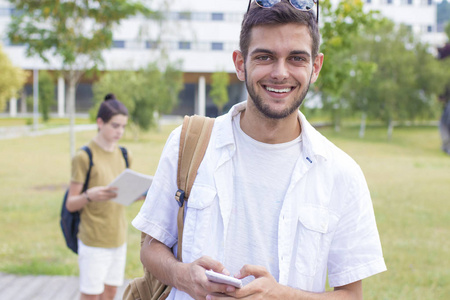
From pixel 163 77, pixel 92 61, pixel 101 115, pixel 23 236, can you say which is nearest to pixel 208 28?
pixel 163 77

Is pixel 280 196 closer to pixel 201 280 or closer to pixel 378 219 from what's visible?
pixel 201 280

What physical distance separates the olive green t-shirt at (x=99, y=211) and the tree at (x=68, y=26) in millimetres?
6678

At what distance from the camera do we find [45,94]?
48.3m

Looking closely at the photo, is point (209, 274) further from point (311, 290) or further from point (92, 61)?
point (92, 61)

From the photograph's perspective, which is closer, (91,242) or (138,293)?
(138,293)

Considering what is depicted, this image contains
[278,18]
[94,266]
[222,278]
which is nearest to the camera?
[222,278]

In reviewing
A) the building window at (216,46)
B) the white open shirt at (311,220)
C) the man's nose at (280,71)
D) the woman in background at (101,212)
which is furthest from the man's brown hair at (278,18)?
the building window at (216,46)

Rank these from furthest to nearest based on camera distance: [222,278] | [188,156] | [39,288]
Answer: [39,288]
[188,156]
[222,278]

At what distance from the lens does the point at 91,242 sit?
3.89m

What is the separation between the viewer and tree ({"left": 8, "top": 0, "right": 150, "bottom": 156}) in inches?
399

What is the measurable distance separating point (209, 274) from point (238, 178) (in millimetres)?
415

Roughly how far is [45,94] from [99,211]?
156ft

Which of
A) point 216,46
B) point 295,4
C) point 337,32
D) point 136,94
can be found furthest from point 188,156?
point 216,46

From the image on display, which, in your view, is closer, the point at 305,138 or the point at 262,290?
the point at 262,290
